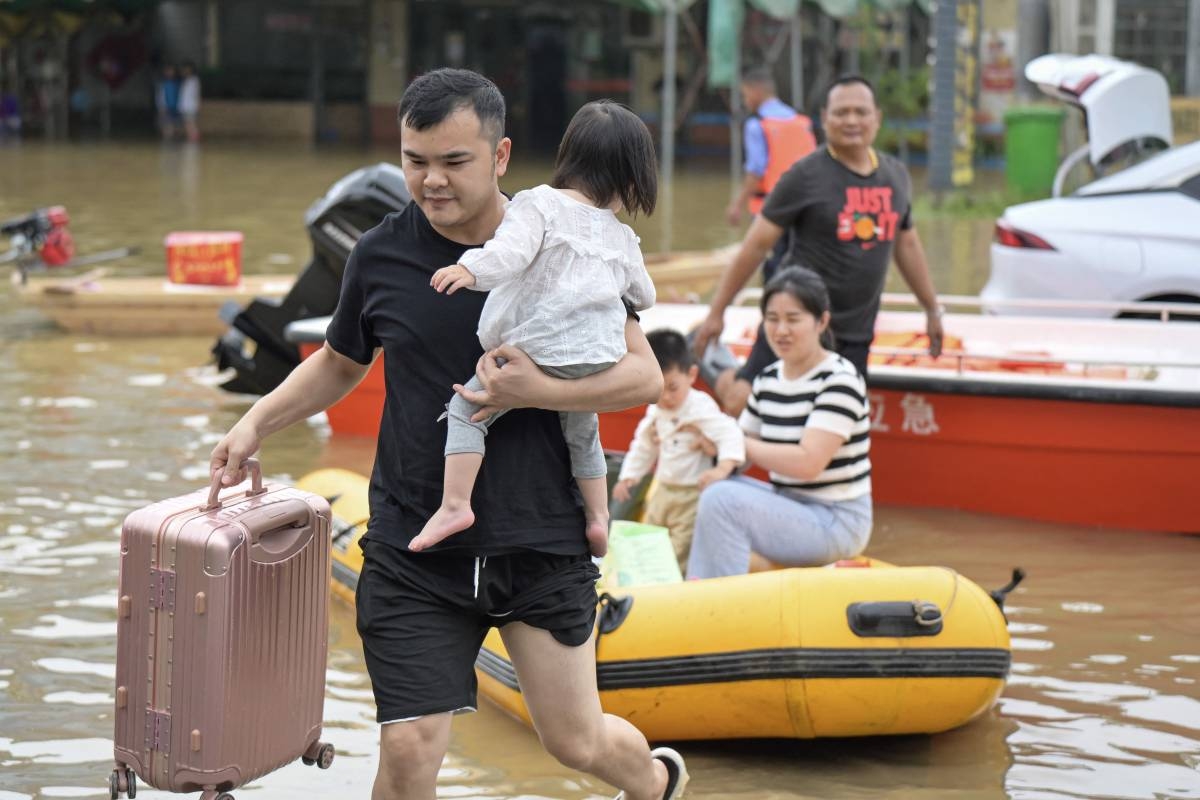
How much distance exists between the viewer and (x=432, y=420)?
11.2ft

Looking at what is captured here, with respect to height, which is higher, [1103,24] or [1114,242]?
[1103,24]

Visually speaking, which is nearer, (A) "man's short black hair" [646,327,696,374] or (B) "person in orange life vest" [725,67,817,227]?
(A) "man's short black hair" [646,327,696,374]

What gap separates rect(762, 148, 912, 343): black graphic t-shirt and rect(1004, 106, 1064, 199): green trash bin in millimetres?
13750

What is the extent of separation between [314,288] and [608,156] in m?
6.12

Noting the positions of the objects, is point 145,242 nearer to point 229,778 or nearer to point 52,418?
point 52,418

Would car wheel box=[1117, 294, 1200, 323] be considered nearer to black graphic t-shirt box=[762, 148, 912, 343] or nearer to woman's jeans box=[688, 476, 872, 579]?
black graphic t-shirt box=[762, 148, 912, 343]

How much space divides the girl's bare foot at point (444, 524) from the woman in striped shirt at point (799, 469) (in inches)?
86.0

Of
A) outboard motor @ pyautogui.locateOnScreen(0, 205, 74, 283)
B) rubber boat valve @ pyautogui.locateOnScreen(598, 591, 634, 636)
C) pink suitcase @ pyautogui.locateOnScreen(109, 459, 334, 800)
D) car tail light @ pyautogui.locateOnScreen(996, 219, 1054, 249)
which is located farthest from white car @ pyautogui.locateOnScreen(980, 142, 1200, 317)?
outboard motor @ pyautogui.locateOnScreen(0, 205, 74, 283)

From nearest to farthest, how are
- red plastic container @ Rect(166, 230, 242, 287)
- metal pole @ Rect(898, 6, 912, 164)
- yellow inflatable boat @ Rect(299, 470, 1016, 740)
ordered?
yellow inflatable boat @ Rect(299, 470, 1016, 740), red plastic container @ Rect(166, 230, 242, 287), metal pole @ Rect(898, 6, 912, 164)

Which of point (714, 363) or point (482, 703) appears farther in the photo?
point (714, 363)

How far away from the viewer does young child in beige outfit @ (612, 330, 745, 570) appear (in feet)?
18.9

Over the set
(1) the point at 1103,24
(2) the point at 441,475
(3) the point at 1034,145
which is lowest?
(2) the point at 441,475

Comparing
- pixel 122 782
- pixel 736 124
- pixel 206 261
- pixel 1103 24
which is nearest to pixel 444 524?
pixel 122 782

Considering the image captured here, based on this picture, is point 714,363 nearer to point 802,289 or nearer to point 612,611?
point 802,289
